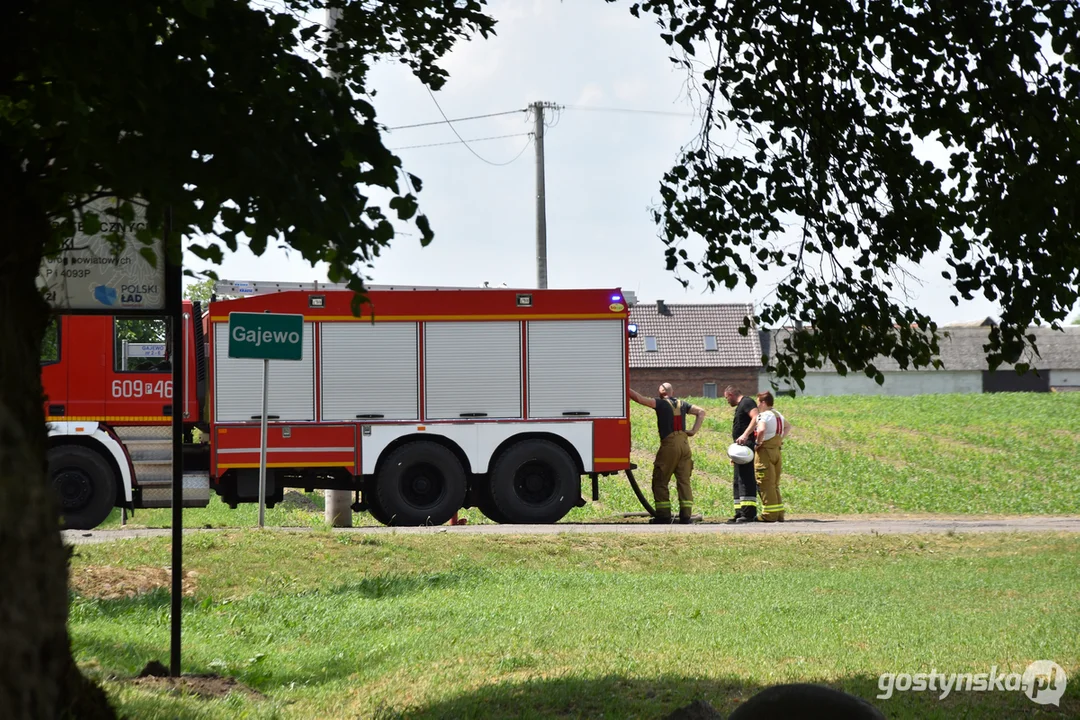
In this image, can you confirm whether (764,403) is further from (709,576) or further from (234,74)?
(234,74)

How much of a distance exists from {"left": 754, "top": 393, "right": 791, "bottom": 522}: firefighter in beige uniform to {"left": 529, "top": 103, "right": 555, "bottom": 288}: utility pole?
10.6 meters

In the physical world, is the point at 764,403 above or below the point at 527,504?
above

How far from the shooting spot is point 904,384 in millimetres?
77688

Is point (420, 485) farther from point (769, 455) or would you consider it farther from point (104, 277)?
point (104, 277)

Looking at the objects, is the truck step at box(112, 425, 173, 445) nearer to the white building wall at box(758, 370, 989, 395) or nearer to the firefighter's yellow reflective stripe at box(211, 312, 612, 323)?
the firefighter's yellow reflective stripe at box(211, 312, 612, 323)

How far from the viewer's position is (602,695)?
21.0 ft

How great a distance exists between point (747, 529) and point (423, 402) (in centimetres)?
473

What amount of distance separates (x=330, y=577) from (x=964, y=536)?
8234 mm

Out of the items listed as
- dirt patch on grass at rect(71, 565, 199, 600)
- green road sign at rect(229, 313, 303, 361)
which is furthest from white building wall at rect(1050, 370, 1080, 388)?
dirt patch on grass at rect(71, 565, 199, 600)

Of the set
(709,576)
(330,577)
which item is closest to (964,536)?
(709,576)

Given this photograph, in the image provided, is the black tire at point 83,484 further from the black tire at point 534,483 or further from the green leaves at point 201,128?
the green leaves at point 201,128

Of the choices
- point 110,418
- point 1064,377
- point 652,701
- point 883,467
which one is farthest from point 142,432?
point 1064,377

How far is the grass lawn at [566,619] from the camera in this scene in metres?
6.54

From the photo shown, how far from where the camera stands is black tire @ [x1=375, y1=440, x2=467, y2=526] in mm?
16844
